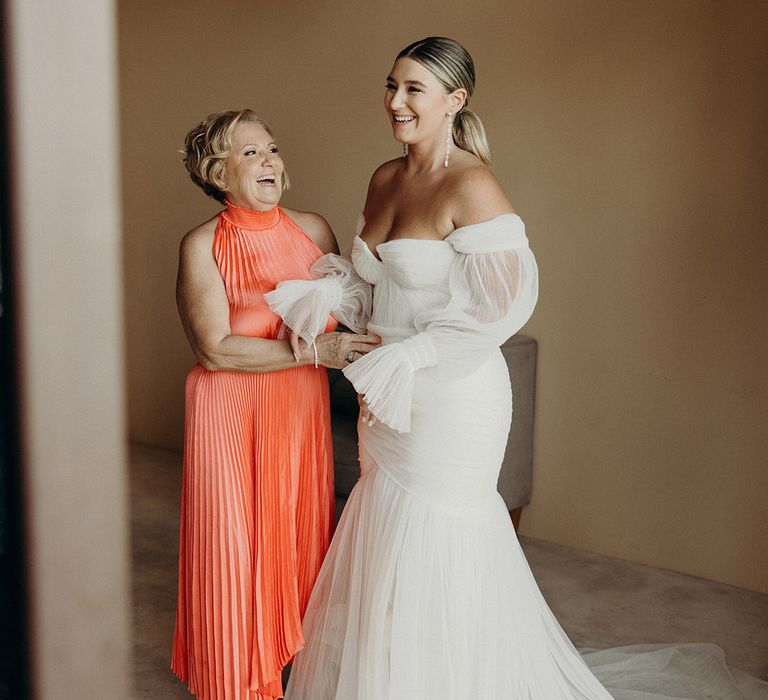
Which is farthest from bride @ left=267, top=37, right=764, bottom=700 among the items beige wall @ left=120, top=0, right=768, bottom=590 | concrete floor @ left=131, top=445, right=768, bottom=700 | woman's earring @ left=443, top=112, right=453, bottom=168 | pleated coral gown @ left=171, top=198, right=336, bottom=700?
beige wall @ left=120, top=0, right=768, bottom=590

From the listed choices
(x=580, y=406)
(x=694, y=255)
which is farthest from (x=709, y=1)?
(x=580, y=406)

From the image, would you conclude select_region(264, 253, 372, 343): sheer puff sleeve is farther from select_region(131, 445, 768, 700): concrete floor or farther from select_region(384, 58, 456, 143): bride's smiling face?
select_region(131, 445, 768, 700): concrete floor

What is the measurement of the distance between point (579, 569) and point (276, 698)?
163 centimetres

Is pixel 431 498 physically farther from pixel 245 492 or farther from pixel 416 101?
pixel 416 101

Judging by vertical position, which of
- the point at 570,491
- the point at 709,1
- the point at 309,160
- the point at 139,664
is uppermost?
the point at 709,1

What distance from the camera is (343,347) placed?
2.29 m

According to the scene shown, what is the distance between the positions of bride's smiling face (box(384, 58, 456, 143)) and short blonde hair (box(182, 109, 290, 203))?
1.31ft

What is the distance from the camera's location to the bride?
211 centimetres

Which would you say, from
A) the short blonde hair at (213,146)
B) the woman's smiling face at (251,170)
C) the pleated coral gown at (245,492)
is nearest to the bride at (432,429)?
the pleated coral gown at (245,492)

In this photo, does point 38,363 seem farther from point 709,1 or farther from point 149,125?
point 149,125

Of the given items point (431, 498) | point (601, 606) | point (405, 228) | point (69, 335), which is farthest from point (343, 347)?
point (69, 335)

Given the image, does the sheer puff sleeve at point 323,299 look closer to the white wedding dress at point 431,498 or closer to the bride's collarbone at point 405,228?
the white wedding dress at point 431,498

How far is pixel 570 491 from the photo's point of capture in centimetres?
384

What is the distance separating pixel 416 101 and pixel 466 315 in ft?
1.78
